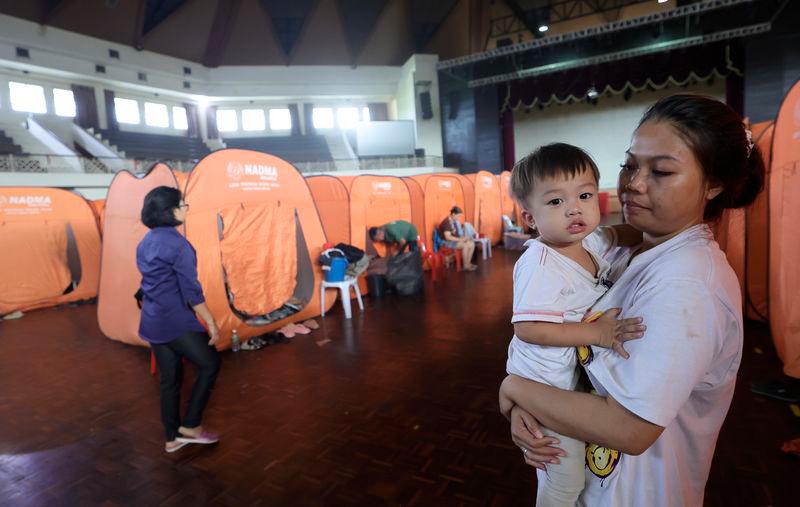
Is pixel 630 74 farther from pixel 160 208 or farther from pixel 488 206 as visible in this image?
pixel 160 208

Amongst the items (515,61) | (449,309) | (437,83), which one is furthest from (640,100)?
(449,309)

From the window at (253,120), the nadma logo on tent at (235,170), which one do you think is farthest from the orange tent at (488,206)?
the window at (253,120)

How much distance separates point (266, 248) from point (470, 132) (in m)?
13.6

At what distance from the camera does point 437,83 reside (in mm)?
17422

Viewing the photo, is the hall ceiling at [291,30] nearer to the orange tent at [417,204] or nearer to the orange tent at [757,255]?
the orange tent at [417,204]

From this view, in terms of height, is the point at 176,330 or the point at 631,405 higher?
the point at 631,405

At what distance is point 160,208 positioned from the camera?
2223mm

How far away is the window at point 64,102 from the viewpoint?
1517 cm

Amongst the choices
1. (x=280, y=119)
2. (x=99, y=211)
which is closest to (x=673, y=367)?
(x=99, y=211)

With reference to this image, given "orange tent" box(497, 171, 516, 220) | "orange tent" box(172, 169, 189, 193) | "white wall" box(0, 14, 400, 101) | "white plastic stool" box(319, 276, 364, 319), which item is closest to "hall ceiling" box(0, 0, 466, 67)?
"white wall" box(0, 14, 400, 101)

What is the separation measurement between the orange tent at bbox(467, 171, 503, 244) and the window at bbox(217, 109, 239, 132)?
589 inches

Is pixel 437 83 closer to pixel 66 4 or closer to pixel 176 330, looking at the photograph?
pixel 66 4

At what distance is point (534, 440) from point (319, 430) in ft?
6.07

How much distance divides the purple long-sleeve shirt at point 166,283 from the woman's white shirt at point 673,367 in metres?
2.10
